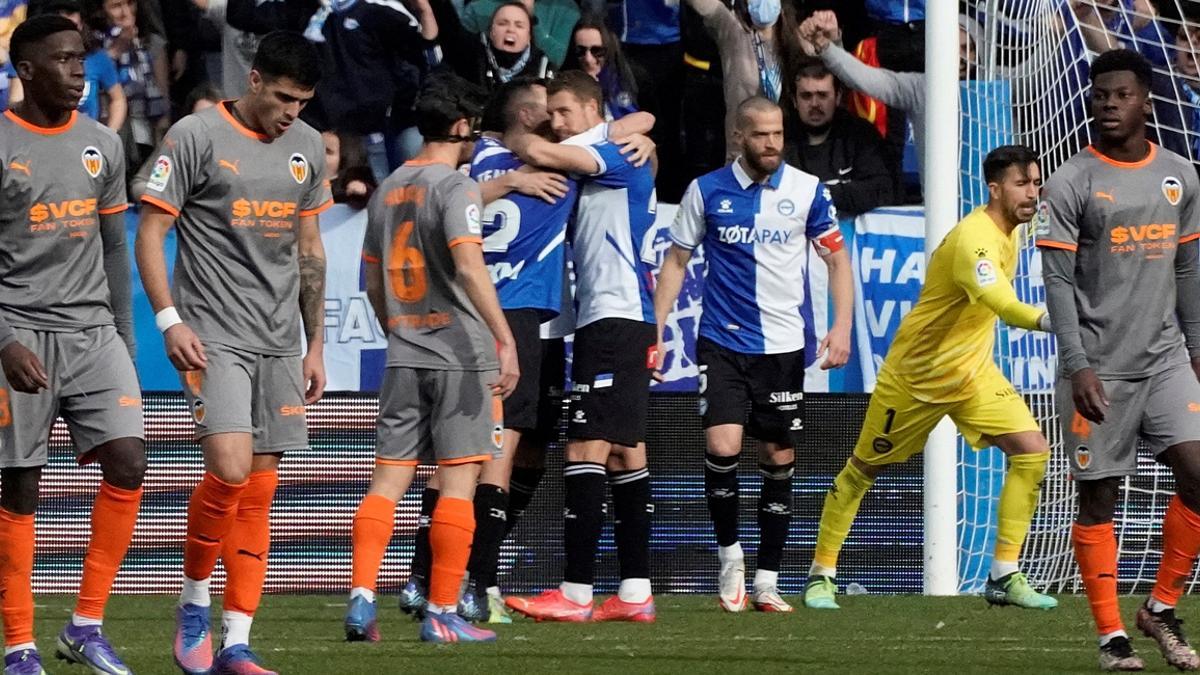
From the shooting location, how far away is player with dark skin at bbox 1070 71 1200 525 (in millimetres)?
6164

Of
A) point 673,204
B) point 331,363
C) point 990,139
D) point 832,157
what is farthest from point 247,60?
point 990,139

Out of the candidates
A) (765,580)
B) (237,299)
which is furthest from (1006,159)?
(237,299)

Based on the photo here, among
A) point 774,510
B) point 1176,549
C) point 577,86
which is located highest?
point 577,86

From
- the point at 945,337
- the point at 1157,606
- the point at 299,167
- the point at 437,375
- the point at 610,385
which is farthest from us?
the point at 945,337

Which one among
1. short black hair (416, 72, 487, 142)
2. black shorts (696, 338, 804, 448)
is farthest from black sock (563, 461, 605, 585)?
short black hair (416, 72, 487, 142)

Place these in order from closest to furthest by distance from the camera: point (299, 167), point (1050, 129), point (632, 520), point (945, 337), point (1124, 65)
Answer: point (299, 167)
point (1124, 65)
point (632, 520)
point (945, 337)
point (1050, 129)

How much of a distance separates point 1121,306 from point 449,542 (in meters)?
2.29

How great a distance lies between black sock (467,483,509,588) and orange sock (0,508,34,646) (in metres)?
2.34

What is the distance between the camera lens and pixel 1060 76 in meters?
9.88

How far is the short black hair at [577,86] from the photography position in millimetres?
8141

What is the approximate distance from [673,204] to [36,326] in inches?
192

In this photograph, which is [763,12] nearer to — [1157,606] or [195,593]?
[1157,606]

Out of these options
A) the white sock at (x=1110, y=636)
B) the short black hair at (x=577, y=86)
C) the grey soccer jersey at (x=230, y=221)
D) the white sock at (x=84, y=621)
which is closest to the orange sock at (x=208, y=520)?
the white sock at (x=84, y=621)

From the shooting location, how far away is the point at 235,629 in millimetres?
5883
